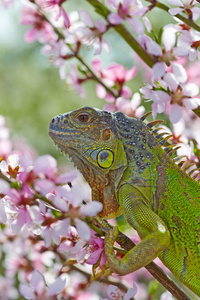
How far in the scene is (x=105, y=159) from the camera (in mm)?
1636

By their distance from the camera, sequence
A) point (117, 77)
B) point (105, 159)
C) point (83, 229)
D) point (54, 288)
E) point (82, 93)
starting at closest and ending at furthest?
point (83, 229) → point (54, 288) → point (105, 159) → point (117, 77) → point (82, 93)

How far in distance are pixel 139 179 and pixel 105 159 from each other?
137mm

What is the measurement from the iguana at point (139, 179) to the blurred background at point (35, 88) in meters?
4.62

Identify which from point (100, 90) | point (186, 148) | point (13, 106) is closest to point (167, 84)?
point (186, 148)

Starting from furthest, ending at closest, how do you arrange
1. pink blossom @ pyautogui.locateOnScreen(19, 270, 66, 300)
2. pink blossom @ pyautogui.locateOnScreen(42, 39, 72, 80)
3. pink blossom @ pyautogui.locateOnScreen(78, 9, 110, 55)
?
pink blossom @ pyautogui.locateOnScreen(42, 39, 72, 80), pink blossom @ pyautogui.locateOnScreen(78, 9, 110, 55), pink blossom @ pyautogui.locateOnScreen(19, 270, 66, 300)

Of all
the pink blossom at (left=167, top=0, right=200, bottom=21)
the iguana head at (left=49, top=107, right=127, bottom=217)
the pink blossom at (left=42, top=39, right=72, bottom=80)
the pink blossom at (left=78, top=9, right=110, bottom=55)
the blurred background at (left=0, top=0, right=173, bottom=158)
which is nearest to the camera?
the pink blossom at (left=167, top=0, right=200, bottom=21)

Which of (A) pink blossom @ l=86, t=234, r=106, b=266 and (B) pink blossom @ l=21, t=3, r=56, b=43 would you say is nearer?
(A) pink blossom @ l=86, t=234, r=106, b=266

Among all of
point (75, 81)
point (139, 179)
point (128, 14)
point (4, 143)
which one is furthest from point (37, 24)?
point (139, 179)

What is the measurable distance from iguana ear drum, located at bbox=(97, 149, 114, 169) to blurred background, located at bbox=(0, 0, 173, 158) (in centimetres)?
466

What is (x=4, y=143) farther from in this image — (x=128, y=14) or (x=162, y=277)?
(x=162, y=277)

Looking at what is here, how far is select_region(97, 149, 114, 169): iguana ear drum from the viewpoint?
164 centimetres

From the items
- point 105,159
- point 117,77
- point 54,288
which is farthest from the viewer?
point 117,77

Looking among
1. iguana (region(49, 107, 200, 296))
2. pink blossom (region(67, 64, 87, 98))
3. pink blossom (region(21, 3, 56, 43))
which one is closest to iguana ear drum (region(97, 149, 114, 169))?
iguana (region(49, 107, 200, 296))

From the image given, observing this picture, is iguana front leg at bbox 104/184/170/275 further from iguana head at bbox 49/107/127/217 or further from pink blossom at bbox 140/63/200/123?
pink blossom at bbox 140/63/200/123
